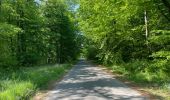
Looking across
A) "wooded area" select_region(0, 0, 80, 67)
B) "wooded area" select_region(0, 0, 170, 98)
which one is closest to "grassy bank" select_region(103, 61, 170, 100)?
"wooded area" select_region(0, 0, 170, 98)

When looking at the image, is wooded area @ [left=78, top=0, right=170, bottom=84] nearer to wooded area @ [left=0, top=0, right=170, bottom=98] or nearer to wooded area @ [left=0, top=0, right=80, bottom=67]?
wooded area @ [left=0, top=0, right=170, bottom=98]

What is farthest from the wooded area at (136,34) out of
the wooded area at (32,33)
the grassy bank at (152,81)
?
the wooded area at (32,33)

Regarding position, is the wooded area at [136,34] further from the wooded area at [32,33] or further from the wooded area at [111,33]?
the wooded area at [32,33]

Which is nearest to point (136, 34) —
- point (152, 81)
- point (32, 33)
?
point (152, 81)

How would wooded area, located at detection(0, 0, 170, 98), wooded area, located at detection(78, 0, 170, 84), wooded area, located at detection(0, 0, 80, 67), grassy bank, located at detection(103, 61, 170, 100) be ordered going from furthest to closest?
1. wooded area, located at detection(0, 0, 80, 67)
2. wooded area, located at detection(0, 0, 170, 98)
3. wooded area, located at detection(78, 0, 170, 84)
4. grassy bank, located at detection(103, 61, 170, 100)

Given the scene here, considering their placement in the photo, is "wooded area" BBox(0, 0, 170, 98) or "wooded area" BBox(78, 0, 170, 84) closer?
"wooded area" BBox(78, 0, 170, 84)

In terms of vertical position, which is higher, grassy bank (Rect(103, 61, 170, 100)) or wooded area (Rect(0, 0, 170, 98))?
wooded area (Rect(0, 0, 170, 98))

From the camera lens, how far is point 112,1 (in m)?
19.2

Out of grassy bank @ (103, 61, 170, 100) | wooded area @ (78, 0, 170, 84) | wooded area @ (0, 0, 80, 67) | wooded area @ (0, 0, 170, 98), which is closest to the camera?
grassy bank @ (103, 61, 170, 100)

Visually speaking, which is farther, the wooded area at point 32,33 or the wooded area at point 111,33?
the wooded area at point 32,33

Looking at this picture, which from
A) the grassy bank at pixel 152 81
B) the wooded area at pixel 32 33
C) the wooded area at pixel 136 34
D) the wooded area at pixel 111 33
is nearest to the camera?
the grassy bank at pixel 152 81

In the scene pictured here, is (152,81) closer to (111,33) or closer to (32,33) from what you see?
(111,33)

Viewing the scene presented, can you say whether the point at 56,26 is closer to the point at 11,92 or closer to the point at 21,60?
the point at 21,60

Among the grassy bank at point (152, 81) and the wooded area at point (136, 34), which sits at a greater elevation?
the wooded area at point (136, 34)
